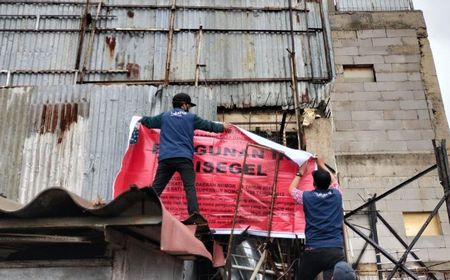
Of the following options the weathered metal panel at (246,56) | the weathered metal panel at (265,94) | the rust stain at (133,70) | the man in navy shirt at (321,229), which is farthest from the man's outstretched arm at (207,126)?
the rust stain at (133,70)

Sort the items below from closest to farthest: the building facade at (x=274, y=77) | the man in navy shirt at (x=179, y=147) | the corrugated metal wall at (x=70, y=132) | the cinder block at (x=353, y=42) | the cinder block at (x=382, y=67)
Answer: the man in navy shirt at (x=179, y=147) < the corrugated metal wall at (x=70, y=132) < the building facade at (x=274, y=77) < the cinder block at (x=382, y=67) < the cinder block at (x=353, y=42)

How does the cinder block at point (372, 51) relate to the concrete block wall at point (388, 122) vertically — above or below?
above

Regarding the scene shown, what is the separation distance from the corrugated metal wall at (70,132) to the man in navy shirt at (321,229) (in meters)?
3.13

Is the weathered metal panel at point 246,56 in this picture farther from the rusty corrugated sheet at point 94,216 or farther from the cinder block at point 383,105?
the rusty corrugated sheet at point 94,216

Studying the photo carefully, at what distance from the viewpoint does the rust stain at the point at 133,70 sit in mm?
8805

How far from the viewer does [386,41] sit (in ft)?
34.5

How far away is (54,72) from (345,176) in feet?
21.3

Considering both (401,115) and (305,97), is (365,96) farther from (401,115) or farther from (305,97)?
(305,97)

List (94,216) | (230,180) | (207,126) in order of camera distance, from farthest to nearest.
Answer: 1. (230,180)
2. (207,126)
3. (94,216)

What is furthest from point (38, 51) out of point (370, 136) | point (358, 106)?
point (370, 136)

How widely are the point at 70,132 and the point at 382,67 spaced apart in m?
7.17

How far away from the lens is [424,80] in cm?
1018

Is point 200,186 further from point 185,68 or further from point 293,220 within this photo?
point 185,68

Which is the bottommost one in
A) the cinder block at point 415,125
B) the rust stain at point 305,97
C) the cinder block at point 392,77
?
the cinder block at point 415,125
